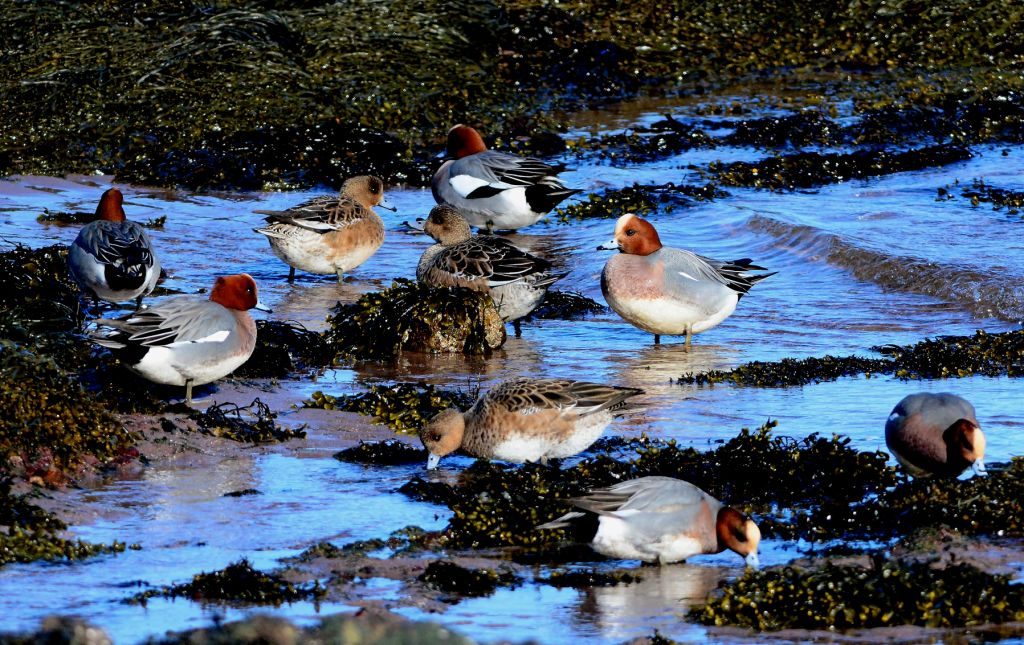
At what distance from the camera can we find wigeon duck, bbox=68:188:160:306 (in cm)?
984

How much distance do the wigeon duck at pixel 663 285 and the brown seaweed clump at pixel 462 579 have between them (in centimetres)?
494

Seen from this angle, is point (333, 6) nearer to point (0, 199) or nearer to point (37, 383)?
point (0, 199)

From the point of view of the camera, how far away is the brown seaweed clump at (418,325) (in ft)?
32.1

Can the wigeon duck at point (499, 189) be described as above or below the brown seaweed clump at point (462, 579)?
above

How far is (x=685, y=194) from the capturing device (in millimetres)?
15617

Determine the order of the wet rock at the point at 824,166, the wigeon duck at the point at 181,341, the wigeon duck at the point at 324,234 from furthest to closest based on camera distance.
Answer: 1. the wet rock at the point at 824,166
2. the wigeon duck at the point at 324,234
3. the wigeon duck at the point at 181,341

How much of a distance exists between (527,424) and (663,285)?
345 cm

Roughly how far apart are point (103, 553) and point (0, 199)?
9251 millimetres

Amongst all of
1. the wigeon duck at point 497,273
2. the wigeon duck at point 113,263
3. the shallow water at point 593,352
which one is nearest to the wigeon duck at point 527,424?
the shallow water at point 593,352

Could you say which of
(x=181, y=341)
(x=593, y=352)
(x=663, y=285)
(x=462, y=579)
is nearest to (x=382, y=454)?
(x=181, y=341)

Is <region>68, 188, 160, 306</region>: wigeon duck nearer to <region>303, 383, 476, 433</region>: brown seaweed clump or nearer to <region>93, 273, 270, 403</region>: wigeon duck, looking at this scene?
<region>93, 273, 270, 403</region>: wigeon duck

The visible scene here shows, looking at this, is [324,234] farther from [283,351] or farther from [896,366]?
[896,366]

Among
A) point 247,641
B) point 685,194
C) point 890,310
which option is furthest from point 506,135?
point 247,641

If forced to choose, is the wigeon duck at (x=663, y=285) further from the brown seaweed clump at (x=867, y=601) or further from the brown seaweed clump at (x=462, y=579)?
the brown seaweed clump at (x=867, y=601)
